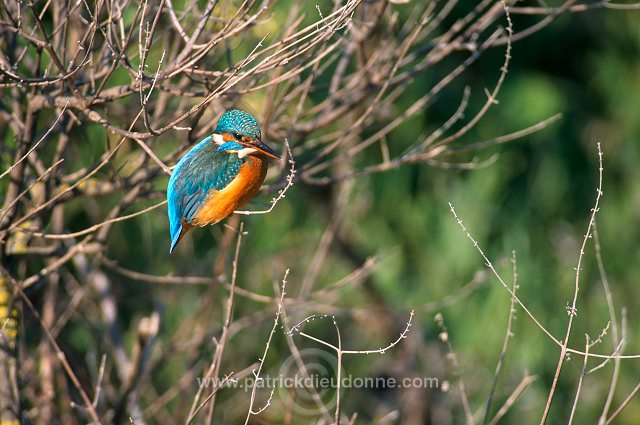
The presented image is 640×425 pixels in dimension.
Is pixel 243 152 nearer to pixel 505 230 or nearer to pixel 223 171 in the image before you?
pixel 223 171

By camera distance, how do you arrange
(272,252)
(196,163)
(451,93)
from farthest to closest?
(451,93) < (272,252) < (196,163)

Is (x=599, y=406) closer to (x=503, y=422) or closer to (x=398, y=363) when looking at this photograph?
(x=503, y=422)

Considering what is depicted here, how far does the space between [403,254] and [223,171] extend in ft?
15.5

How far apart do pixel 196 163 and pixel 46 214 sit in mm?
755

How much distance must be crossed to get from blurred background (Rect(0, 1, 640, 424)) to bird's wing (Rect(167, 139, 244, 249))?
0.56 m

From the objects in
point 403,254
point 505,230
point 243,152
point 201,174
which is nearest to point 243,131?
point 243,152

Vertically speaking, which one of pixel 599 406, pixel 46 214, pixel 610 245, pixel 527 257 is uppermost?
pixel 46 214

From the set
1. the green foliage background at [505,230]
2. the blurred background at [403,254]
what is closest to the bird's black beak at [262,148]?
the blurred background at [403,254]

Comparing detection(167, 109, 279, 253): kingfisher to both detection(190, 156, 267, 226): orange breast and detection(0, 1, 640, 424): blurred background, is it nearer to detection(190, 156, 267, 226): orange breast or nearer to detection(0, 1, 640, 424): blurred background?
detection(190, 156, 267, 226): orange breast

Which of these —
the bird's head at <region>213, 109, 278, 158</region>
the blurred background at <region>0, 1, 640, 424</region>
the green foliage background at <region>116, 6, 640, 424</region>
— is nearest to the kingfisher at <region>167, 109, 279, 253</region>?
the bird's head at <region>213, 109, 278, 158</region>

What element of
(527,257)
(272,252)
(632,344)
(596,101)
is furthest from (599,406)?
(272,252)

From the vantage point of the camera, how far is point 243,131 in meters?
2.38

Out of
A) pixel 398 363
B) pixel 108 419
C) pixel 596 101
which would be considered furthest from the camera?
pixel 596 101

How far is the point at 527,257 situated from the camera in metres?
7.18
